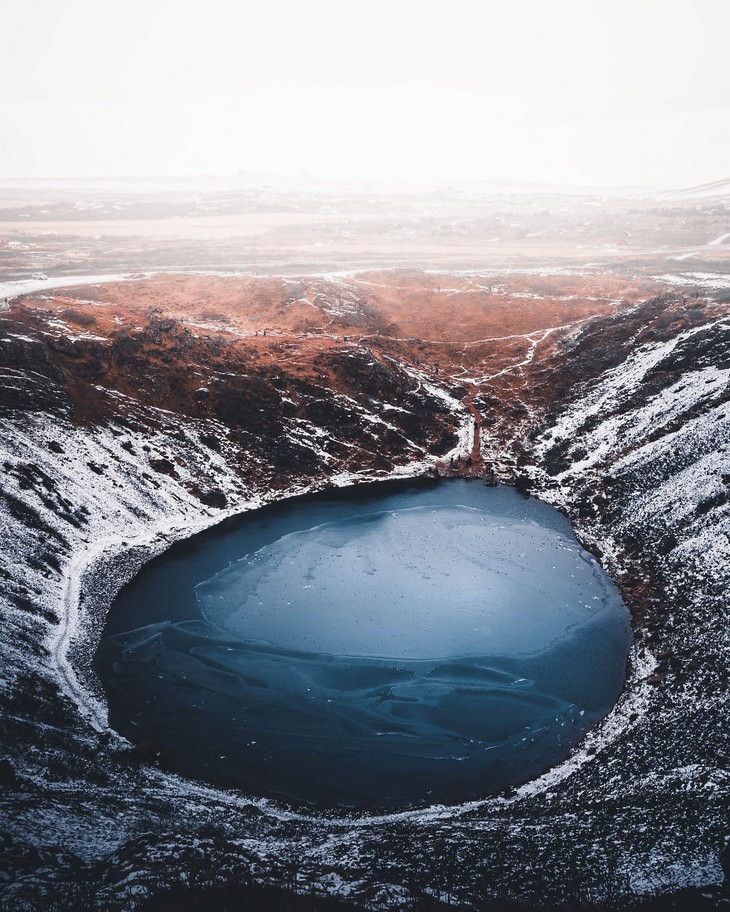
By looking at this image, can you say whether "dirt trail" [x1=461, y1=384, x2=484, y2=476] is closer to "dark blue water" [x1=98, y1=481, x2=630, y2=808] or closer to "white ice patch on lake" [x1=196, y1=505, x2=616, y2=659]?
"dark blue water" [x1=98, y1=481, x2=630, y2=808]

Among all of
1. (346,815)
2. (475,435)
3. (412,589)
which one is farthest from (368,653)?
(475,435)

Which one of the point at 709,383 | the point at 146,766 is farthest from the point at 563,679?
the point at 709,383

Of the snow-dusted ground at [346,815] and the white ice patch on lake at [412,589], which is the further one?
the white ice patch on lake at [412,589]

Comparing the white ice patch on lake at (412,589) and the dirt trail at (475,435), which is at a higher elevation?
the dirt trail at (475,435)

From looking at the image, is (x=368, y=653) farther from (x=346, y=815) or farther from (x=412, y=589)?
(x=346, y=815)

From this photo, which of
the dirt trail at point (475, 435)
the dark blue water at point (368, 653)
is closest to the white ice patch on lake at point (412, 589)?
the dark blue water at point (368, 653)

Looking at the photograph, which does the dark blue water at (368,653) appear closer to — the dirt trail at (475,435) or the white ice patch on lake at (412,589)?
the white ice patch on lake at (412,589)

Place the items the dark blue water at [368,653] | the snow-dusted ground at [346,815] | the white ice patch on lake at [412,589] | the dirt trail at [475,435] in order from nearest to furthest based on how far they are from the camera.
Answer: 1. the snow-dusted ground at [346,815]
2. the dark blue water at [368,653]
3. the white ice patch on lake at [412,589]
4. the dirt trail at [475,435]
